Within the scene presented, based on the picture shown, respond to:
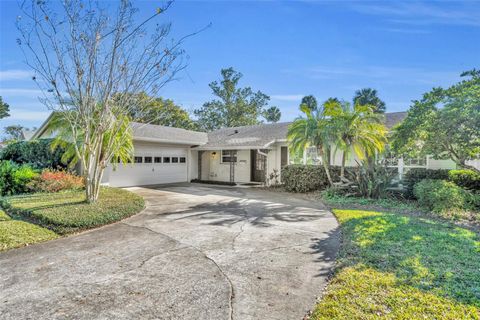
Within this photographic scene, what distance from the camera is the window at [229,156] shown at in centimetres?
1752

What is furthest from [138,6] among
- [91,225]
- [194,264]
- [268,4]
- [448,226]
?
[448,226]

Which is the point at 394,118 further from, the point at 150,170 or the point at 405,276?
the point at 150,170

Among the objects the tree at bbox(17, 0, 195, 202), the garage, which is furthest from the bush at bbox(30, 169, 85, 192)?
the tree at bbox(17, 0, 195, 202)

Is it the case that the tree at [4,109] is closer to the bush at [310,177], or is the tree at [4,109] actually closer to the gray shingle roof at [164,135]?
the gray shingle roof at [164,135]

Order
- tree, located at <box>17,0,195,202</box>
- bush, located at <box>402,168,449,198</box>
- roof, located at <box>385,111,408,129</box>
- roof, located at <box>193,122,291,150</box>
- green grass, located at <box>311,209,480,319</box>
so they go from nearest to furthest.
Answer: green grass, located at <box>311,209,480,319</box>, tree, located at <box>17,0,195,202</box>, bush, located at <box>402,168,449,198</box>, roof, located at <box>385,111,408,129</box>, roof, located at <box>193,122,291,150</box>

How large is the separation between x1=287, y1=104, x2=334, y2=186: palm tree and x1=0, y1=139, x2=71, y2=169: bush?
1164 centimetres

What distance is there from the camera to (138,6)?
827 centimetres

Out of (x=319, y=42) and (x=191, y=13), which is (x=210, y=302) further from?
(x=319, y=42)

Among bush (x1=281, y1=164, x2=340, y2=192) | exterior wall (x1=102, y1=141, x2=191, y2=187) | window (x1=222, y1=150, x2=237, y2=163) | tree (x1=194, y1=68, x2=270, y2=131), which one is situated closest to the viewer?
bush (x1=281, y1=164, x2=340, y2=192)

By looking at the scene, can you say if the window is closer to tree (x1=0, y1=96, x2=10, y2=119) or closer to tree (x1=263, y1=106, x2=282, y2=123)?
tree (x1=263, y1=106, x2=282, y2=123)

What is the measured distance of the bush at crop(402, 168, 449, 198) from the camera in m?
10.5

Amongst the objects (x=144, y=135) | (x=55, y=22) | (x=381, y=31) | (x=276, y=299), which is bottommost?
(x=276, y=299)

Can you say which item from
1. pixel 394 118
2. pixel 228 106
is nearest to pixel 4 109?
pixel 228 106

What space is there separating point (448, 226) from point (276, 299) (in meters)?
5.74
